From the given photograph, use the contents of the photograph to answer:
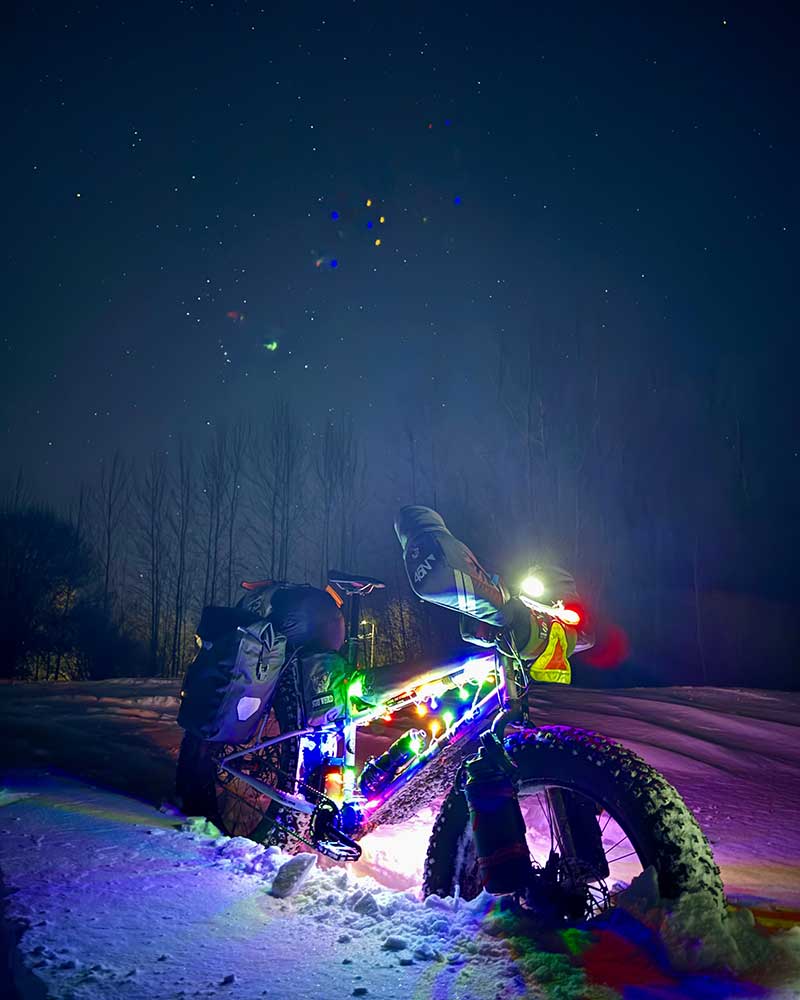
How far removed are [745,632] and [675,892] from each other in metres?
31.5

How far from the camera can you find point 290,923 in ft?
6.99

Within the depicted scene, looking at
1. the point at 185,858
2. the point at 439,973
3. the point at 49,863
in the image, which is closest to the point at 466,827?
the point at 439,973

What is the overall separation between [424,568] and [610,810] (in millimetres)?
1026

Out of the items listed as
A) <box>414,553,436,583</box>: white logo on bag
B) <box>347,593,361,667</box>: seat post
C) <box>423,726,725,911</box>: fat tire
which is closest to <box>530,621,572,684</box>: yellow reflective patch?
<box>423,726,725,911</box>: fat tire

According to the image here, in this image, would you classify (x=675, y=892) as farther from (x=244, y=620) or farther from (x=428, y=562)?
(x=244, y=620)

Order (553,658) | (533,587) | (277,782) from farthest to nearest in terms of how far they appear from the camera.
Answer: (277,782) < (553,658) < (533,587)

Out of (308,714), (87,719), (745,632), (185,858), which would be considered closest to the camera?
(185,858)

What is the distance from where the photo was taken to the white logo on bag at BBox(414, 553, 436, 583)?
2.41 meters

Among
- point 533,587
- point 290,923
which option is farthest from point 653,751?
point 290,923

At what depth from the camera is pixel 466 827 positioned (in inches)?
97.3

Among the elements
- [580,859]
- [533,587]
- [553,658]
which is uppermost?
[533,587]

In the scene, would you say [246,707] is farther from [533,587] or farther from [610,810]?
[610,810]

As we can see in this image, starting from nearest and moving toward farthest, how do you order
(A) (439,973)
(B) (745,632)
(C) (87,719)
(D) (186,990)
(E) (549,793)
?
(D) (186,990), (A) (439,973), (E) (549,793), (C) (87,719), (B) (745,632)

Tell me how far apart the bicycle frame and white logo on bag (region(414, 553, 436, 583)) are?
20.3 inches
